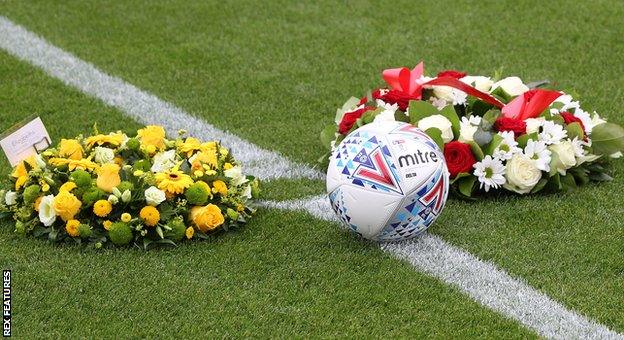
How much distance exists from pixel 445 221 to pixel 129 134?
166 cm

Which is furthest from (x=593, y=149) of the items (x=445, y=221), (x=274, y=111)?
(x=274, y=111)

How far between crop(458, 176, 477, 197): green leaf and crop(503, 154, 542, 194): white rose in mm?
177

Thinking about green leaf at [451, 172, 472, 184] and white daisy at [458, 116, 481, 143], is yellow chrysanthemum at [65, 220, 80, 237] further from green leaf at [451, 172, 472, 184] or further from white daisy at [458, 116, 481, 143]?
white daisy at [458, 116, 481, 143]

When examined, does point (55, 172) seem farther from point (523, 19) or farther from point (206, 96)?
point (523, 19)

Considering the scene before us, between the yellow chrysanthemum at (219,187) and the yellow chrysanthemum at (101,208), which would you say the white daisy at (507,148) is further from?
the yellow chrysanthemum at (101,208)

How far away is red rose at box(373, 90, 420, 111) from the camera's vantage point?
18.8ft

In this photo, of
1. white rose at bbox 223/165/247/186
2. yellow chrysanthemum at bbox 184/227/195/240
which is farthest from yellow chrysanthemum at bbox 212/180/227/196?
yellow chrysanthemum at bbox 184/227/195/240

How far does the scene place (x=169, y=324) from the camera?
431cm

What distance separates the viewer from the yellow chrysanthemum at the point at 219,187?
5109 millimetres

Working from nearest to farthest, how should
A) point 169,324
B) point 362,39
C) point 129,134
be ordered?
1. point 169,324
2. point 129,134
3. point 362,39

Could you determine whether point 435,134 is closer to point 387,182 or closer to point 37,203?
point 387,182

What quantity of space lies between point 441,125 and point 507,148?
13.5 inches

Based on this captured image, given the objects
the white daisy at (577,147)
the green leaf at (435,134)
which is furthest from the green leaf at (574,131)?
the green leaf at (435,134)

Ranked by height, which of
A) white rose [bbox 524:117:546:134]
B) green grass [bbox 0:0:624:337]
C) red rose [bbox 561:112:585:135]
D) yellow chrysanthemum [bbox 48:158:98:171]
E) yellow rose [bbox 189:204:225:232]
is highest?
yellow chrysanthemum [bbox 48:158:98:171]
